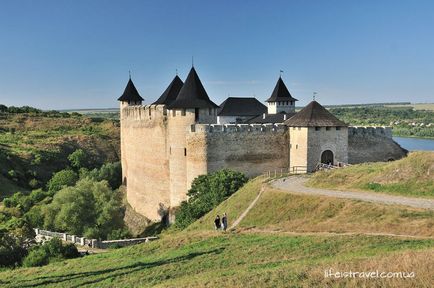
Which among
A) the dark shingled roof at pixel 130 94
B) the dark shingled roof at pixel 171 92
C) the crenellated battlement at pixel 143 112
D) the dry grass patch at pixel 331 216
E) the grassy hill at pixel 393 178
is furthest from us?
the dark shingled roof at pixel 130 94

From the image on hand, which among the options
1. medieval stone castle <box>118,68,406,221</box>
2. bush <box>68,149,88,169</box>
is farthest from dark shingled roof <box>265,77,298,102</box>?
bush <box>68,149,88,169</box>

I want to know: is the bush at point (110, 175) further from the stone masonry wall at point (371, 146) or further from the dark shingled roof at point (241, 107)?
the stone masonry wall at point (371, 146)

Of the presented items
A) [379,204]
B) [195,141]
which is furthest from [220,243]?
[195,141]

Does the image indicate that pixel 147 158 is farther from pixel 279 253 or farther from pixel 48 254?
pixel 279 253

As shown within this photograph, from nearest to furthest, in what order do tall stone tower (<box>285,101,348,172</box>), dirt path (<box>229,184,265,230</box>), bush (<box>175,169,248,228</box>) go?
dirt path (<box>229,184,265,230</box>)
bush (<box>175,169,248,228</box>)
tall stone tower (<box>285,101,348,172</box>)

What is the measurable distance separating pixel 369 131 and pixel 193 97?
8612 mm

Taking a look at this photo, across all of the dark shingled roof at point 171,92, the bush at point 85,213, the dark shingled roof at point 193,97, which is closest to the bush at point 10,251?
the bush at point 85,213

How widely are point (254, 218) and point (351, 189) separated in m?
3.55

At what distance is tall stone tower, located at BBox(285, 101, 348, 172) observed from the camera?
66.9 feet

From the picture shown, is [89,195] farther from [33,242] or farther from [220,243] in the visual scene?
[220,243]

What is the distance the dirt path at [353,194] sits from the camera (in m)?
12.8

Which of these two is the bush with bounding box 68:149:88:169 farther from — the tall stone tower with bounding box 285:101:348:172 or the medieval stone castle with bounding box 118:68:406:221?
the tall stone tower with bounding box 285:101:348:172

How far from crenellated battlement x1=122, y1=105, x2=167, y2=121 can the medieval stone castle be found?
104mm

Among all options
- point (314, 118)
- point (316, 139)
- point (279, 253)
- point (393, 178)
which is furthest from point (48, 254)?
point (314, 118)
